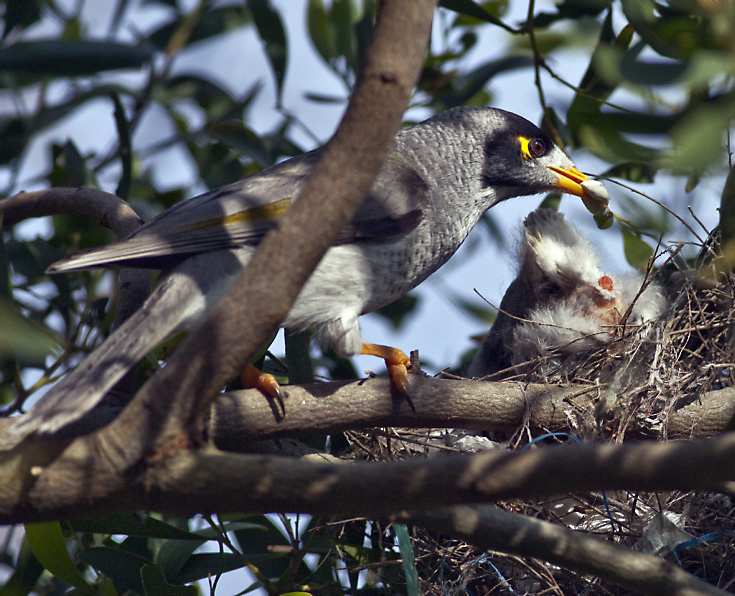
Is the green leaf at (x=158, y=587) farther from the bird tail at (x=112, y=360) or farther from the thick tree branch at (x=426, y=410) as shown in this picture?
the bird tail at (x=112, y=360)

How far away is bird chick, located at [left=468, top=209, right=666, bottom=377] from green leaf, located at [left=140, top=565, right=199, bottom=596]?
1.97 meters

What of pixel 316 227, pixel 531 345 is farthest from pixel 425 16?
pixel 531 345

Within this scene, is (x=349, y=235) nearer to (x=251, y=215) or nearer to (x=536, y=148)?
(x=251, y=215)

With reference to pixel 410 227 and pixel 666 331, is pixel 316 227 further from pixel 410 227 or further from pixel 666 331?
pixel 666 331

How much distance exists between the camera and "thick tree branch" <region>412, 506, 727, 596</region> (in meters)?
1.81

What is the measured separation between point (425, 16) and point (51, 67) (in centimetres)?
247

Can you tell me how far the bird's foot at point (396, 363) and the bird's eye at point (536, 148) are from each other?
142cm

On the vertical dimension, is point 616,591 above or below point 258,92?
below

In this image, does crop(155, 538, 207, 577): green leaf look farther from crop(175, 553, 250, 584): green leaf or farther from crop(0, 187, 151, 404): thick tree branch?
crop(0, 187, 151, 404): thick tree branch

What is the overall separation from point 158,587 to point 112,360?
876mm

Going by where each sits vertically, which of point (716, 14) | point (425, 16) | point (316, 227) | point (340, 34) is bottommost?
point (316, 227)

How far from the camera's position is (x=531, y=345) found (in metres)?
4.05

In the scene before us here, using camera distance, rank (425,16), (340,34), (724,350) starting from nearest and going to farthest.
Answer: (425,16) → (724,350) → (340,34)

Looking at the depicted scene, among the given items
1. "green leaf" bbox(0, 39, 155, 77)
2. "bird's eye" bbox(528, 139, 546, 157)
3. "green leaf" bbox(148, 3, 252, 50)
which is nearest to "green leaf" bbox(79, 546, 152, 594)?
"green leaf" bbox(0, 39, 155, 77)
